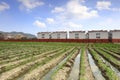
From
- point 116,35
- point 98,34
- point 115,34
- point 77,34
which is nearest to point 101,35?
point 98,34

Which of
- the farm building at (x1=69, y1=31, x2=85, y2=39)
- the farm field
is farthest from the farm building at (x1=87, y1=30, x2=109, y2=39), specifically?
the farm field

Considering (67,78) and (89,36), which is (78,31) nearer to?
(89,36)

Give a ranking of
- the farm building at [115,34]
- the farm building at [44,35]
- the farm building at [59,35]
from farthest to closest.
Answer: the farm building at [44,35]
the farm building at [59,35]
the farm building at [115,34]

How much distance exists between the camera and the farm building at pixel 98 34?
57938 mm

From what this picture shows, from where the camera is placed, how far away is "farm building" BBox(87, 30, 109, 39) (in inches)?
2281

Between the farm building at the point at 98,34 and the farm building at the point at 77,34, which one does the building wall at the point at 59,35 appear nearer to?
the farm building at the point at 77,34

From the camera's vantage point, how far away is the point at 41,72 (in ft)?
39.2

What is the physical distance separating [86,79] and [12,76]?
370 cm

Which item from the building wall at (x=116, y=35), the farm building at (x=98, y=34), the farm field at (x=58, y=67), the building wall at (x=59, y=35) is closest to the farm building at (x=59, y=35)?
the building wall at (x=59, y=35)

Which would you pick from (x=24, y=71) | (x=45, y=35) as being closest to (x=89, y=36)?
(x=45, y=35)

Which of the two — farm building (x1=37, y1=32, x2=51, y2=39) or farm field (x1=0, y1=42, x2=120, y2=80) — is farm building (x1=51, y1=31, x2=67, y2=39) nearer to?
farm building (x1=37, y1=32, x2=51, y2=39)

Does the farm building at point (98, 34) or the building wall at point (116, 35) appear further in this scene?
the farm building at point (98, 34)

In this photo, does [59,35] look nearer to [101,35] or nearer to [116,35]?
[101,35]

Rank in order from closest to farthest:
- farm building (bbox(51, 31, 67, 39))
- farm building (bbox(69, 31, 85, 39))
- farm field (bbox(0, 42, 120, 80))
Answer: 1. farm field (bbox(0, 42, 120, 80))
2. farm building (bbox(69, 31, 85, 39))
3. farm building (bbox(51, 31, 67, 39))
